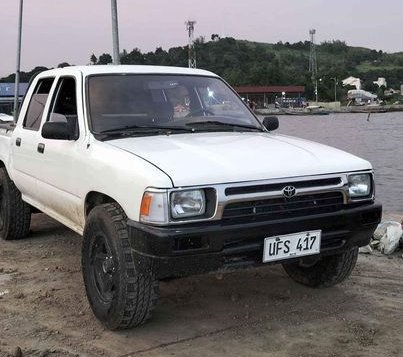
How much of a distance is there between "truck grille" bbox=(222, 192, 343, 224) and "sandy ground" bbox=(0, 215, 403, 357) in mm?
857

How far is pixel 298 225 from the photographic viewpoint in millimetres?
3723

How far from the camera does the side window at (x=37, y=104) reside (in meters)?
5.65

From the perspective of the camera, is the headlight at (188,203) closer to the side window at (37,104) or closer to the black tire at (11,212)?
the side window at (37,104)

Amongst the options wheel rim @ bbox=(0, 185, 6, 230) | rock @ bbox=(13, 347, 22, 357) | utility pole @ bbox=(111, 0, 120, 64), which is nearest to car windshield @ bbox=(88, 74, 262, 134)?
rock @ bbox=(13, 347, 22, 357)

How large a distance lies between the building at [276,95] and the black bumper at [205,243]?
10953 centimetres

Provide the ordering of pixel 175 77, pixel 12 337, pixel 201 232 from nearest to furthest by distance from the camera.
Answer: pixel 201 232 < pixel 12 337 < pixel 175 77

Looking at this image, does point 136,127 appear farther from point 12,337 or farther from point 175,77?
point 12,337

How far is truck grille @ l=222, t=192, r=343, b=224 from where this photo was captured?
11.7 ft

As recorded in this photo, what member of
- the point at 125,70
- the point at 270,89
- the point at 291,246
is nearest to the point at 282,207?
the point at 291,246

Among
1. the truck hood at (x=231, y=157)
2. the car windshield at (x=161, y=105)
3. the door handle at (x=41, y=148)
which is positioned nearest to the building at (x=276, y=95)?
the car windshield at (x=161, y=105)

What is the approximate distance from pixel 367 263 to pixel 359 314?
1.49 meters

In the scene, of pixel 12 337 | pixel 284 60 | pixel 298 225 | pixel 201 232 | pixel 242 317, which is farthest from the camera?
pixel 284 60

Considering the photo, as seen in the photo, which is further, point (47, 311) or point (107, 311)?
point (47, 311)

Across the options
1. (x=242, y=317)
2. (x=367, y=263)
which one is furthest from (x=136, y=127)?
(x=367, y=263)
